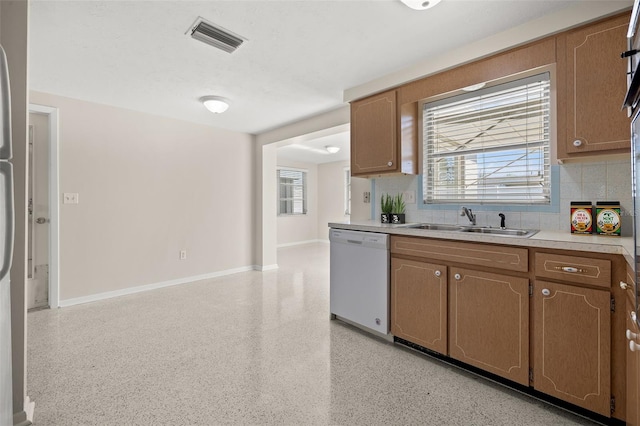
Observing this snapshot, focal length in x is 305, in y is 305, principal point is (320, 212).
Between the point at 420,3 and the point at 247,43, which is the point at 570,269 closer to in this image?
the point at 420,3

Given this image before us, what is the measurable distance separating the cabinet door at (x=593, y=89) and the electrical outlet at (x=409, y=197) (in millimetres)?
1250

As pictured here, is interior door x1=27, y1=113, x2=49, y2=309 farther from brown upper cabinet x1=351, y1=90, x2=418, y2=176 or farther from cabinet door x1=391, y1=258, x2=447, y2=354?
cabinet door x1=391, y1=258, x2=447, y2=354

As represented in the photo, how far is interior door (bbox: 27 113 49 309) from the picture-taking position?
3301 millimetres

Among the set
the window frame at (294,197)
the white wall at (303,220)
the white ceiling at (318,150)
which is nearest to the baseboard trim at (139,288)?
the white ceiling at (318,150)

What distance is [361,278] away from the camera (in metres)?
2.71

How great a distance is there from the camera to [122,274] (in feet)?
12.8

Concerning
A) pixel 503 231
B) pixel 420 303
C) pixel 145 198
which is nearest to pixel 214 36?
pixel 420 303

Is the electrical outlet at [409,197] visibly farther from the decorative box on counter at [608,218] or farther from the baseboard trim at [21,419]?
the baseboard trim at [21,419]

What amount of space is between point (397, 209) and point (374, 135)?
2.54 feet

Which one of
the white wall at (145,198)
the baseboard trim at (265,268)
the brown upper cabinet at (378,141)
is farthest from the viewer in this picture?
the baseboard trim at (265,268)

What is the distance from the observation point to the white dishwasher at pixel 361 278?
2529 millimetres

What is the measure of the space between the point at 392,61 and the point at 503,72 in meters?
0.87

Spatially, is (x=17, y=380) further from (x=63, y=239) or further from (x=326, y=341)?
(x=63, y=239)

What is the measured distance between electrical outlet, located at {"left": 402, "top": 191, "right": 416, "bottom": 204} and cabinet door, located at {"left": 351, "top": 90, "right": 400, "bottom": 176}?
1.20ft
